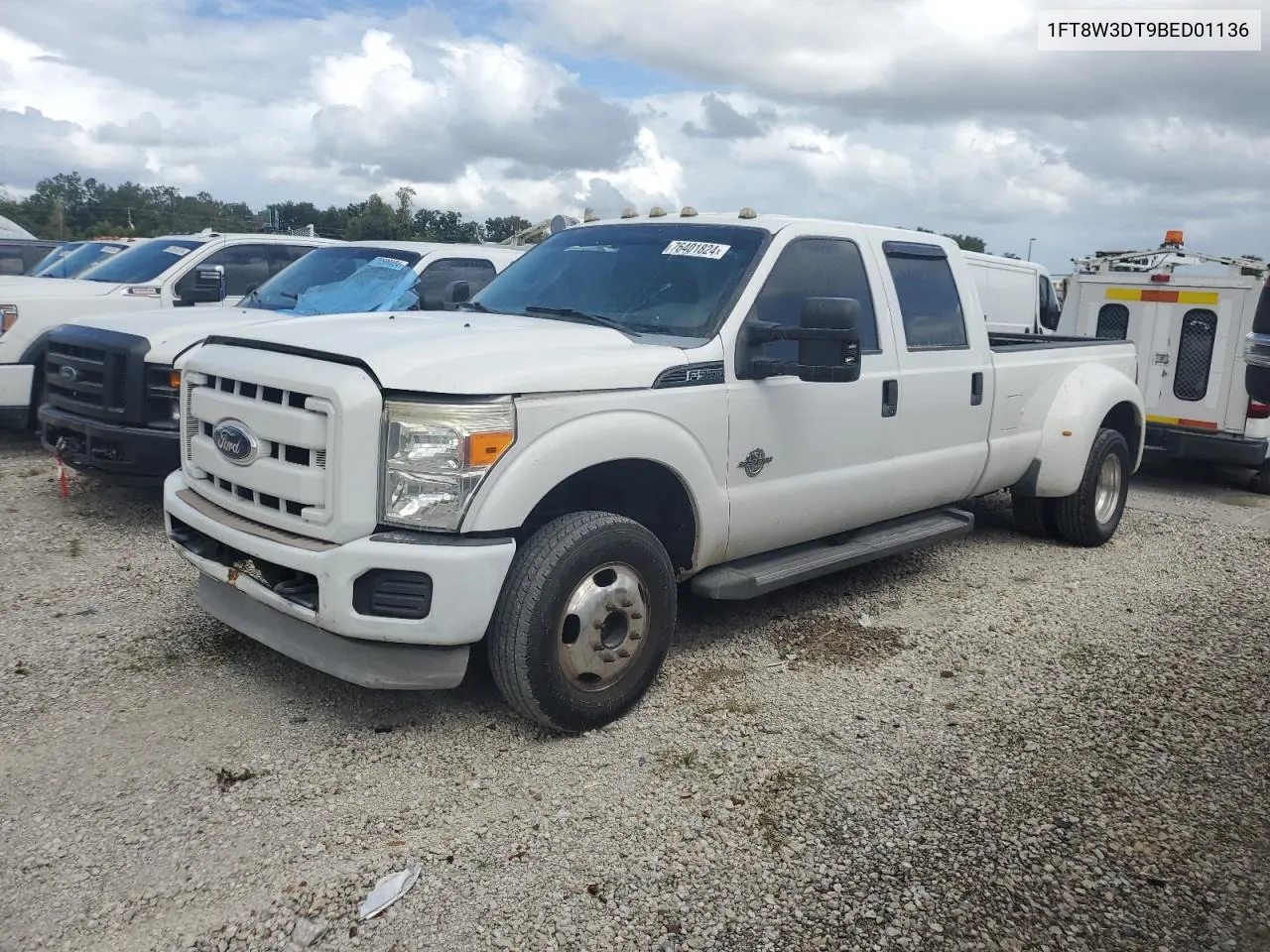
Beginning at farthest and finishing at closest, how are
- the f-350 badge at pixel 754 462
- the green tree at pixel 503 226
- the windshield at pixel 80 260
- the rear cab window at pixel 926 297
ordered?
the green tree at pixel 503 226, the windshield at pixel 80 260, the rear cab window at pixel 926 297, the f-350 badge at pixel 754 462

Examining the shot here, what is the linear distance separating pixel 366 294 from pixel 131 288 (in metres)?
2.41

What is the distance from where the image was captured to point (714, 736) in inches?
156

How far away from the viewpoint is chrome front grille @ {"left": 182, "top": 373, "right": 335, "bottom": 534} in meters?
3.51

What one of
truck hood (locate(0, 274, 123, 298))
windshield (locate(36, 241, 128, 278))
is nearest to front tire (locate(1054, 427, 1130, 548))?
truck hood (locate(0, 274, 123, 298))

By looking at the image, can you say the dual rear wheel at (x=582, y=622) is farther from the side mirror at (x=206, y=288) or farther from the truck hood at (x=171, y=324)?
the side mirror at (x=206, y=288)

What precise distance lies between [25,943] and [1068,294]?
34.1 ft

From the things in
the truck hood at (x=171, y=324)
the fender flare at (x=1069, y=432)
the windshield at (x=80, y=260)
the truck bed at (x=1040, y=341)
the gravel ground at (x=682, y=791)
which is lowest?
the gravel ground at (x=682, y=791)

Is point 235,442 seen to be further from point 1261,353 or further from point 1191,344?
point 1191,344

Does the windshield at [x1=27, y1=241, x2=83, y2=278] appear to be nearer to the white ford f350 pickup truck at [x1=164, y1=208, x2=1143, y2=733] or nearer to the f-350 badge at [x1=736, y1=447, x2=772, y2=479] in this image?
the white ford f350 pickup truck at [x1=164, y1=208, x2=1143, y2=733]

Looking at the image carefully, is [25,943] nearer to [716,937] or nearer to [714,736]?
[716,937]

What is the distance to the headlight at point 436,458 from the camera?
342 cm

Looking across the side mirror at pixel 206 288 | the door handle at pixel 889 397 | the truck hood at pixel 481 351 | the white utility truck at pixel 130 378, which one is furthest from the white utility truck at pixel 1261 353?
the side mirror at pixel 206 288

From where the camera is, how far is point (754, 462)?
14.6 ft

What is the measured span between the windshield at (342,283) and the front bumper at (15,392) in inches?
69.3
